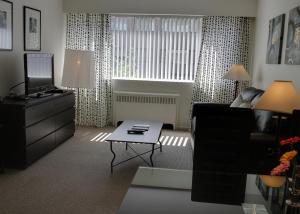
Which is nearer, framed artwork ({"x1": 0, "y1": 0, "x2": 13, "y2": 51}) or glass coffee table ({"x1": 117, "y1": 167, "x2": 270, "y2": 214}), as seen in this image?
glass coffee table ({"x1": 117, "y1": 167, "x2": 270, "y2": 214})

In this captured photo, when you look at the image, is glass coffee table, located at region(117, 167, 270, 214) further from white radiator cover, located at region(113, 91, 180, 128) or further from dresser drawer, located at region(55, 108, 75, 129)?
white radiator cover, located at region(113, 91, 180, 128)

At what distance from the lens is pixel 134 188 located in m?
2.11

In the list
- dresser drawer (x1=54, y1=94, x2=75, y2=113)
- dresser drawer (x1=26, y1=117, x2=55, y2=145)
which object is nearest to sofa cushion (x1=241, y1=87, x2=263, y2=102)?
dresser drawer (x1=54, y1=94, x2=75, y2=113)

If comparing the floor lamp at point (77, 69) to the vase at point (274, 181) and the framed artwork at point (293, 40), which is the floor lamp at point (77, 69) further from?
the vase at point (274, 181)

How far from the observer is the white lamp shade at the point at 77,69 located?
18.1ft

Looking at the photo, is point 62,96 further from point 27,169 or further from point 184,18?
point 184,18

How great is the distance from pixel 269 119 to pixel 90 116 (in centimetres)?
362

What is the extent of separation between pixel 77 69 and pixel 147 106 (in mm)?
1506

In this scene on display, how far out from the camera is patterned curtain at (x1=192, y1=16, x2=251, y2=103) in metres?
5.95

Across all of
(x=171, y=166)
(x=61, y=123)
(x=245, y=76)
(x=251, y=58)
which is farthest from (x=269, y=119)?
(x=61, y=123)

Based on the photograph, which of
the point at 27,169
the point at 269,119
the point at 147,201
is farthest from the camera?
the point at 27,169

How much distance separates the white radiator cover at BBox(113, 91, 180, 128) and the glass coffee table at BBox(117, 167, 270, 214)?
3.94 meters

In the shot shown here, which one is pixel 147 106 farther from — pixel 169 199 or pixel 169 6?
pixel 169 199

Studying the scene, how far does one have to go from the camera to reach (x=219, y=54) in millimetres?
6051
